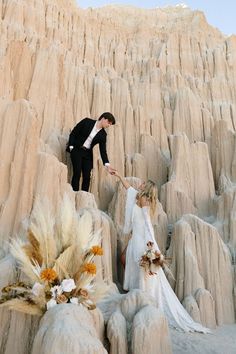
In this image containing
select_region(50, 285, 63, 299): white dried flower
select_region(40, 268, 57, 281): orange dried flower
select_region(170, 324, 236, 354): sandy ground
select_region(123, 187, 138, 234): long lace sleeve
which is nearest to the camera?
select_region(40, 268, 57, 281): orange dried flower

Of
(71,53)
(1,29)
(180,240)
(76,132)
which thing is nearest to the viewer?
(180,240)

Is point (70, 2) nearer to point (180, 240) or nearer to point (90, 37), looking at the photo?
point (90, 37)

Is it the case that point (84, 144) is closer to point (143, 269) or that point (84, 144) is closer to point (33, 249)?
point (143, 269)

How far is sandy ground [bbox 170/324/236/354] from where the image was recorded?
6539mm

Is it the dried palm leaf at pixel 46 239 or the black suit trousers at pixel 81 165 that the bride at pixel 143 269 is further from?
the dried palm leaf at pixel 46 239

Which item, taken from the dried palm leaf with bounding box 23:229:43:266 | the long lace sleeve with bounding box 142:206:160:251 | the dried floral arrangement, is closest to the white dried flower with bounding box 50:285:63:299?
the dried floral arrangement

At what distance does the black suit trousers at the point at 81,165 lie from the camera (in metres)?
9.97

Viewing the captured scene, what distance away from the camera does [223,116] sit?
1539 cm

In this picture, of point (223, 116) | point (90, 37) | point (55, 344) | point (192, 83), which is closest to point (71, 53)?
point (90, 37)

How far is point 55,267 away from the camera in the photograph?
5.14m

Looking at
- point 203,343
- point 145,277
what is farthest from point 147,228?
point 203,343

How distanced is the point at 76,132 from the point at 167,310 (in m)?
4.51

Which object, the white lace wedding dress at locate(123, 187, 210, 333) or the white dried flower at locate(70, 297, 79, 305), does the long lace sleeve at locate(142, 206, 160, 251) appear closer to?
the white lace wedding dress at locate(123, 187, 210, 333)

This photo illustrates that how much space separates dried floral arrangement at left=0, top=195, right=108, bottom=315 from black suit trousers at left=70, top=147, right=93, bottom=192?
4.39 m
